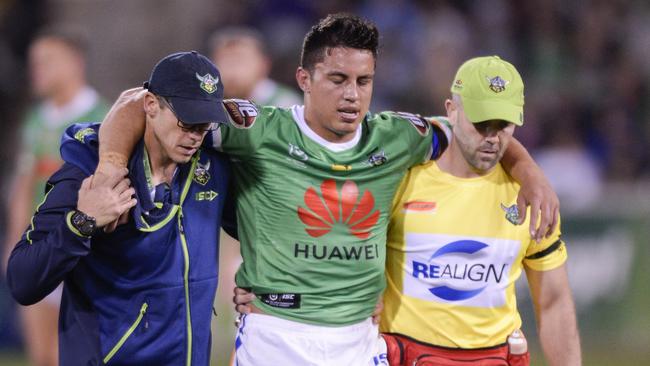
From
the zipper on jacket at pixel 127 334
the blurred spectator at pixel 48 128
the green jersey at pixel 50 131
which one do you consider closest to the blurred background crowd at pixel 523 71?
the blurred spectator at pixel 48 128

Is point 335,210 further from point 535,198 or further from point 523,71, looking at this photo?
point 523,71

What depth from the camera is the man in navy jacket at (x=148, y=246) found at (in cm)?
489

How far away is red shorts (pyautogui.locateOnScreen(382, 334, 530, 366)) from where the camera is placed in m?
5.53

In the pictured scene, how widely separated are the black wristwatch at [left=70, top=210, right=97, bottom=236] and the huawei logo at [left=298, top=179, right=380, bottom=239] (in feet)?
3.39

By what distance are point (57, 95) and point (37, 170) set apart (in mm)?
640

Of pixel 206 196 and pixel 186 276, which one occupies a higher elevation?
pixel 206 196

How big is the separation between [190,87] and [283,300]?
1.09m

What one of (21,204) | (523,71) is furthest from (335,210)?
(523,71)

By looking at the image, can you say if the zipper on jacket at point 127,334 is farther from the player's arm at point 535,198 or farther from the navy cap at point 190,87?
the player's arm at point 535,198

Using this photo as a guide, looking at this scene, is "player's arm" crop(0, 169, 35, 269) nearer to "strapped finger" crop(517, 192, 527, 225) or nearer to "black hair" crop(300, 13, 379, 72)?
"black hair" crop(300, 13, 379, 72)

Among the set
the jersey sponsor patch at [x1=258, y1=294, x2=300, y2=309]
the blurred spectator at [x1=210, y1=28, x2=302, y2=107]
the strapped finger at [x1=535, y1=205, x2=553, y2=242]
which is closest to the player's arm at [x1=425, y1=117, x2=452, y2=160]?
the strapped finger at [x1=535, y1=205, x2=553, y2=242]

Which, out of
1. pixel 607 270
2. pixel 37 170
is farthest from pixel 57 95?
pixel 607 270

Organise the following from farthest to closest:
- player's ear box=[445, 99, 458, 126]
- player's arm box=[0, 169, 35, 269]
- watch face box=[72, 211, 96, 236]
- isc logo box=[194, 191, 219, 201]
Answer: player's arm box=[0, 169, 35, 269] → player's ear box=[445, 99, 458, 126] → isc logo box=[194, 191, 219, 201] → watch face box=[72, 211, 96, 236]

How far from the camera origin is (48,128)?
900cm
